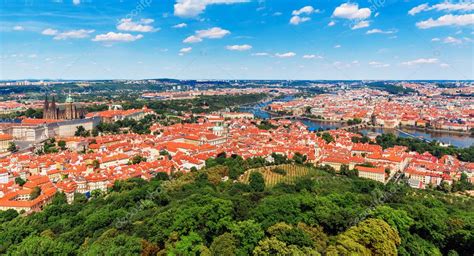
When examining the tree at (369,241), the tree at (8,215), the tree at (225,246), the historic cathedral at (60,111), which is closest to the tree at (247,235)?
the tree at (225,246)

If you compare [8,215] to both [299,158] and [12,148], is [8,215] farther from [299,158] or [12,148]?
[299,158]

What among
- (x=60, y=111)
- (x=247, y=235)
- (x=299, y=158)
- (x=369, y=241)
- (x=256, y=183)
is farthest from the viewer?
(x=60, y=111)

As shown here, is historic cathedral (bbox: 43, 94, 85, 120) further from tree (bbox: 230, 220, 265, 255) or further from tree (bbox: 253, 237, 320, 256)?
tree (bbox: 253, 237, 320, 256)

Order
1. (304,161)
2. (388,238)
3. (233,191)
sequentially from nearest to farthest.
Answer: (388,238) < (233,191) < (304,161)

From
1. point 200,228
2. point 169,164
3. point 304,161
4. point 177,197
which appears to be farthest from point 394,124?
point 200,228

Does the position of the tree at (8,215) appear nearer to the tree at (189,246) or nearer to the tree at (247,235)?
the tree at (189,246)

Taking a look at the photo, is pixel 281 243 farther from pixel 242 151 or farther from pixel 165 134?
pixel 165 134

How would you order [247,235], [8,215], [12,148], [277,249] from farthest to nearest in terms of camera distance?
[12,148] → [8,215] → [247,235] → [277,249]

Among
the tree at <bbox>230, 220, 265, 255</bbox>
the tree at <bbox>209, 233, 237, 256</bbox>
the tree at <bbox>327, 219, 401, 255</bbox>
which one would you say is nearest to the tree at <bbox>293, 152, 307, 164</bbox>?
the tree at <bbox>327, 219, 401, 255</bbox>

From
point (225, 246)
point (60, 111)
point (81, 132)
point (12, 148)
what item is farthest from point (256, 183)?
point (60, 111)
